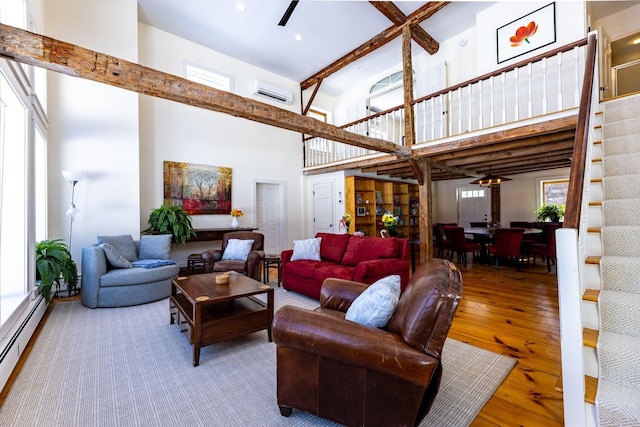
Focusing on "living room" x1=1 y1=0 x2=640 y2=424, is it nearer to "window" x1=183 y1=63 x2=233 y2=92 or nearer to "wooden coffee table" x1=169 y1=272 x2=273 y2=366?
"window" x1=183 y1=63 x2=233 y2=92

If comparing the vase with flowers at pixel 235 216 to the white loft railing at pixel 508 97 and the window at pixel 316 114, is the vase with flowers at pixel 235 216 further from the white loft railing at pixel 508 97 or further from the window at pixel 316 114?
the window at pixel 316 114

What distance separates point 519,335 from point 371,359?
2.10 m

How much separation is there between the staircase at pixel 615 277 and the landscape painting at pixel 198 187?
5.67m

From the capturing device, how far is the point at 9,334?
2.09 metres

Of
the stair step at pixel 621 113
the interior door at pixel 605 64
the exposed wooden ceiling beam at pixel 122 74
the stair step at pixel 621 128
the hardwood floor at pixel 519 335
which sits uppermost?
the interior door at pixel 605 64

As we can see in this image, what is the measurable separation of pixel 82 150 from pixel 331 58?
205 inches

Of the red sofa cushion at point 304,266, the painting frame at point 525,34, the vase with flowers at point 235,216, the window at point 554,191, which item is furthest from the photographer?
the window at point 554,191

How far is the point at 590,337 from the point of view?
4.69ft

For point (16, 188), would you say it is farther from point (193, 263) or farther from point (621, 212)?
point (621, 212)

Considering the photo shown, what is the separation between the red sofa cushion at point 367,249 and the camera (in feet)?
11.4

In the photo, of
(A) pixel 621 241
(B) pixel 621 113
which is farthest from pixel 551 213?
(A) pixel 621 241

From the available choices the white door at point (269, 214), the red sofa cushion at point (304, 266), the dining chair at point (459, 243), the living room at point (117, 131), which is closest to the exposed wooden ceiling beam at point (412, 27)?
the living room at point (117, 131)

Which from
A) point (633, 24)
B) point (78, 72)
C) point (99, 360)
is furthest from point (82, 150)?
point (633, 24)

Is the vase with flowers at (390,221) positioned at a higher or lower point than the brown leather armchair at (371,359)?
higher
